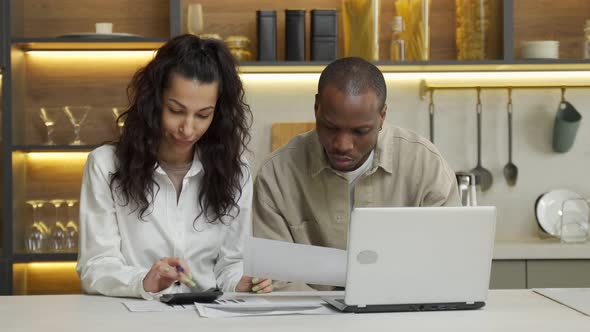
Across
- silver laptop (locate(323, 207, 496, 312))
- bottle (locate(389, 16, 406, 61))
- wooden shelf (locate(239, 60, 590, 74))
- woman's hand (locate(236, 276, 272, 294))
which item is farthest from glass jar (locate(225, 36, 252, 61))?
silver laptop (locate(323, 207, 496, 312))

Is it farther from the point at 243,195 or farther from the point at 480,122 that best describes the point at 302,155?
the point at 480,122

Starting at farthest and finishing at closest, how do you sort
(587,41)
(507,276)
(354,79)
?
1. (587,41)
2. (507,276)
3. (354,79)

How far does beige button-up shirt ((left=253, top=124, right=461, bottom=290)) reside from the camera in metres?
2.51

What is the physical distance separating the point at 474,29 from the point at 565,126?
0.60m

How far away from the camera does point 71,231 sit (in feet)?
12.2

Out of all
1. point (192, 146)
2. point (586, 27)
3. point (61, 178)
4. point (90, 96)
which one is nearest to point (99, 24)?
point (90, 96)

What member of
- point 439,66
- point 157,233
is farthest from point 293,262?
point 439,66

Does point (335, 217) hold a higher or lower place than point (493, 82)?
lower

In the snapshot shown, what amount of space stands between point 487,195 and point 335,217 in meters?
1.66

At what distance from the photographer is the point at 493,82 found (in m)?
4.01

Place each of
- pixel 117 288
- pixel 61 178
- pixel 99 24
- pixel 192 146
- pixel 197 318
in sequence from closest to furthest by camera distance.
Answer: pixel 197 318 < pixel 117 288 < pixel 192 146 < pixel 99 24 < pixel 61 178

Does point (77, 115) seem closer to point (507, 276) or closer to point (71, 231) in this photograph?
point (71, 231)

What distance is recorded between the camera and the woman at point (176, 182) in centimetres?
230

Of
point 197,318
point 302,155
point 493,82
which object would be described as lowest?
point 197,318
